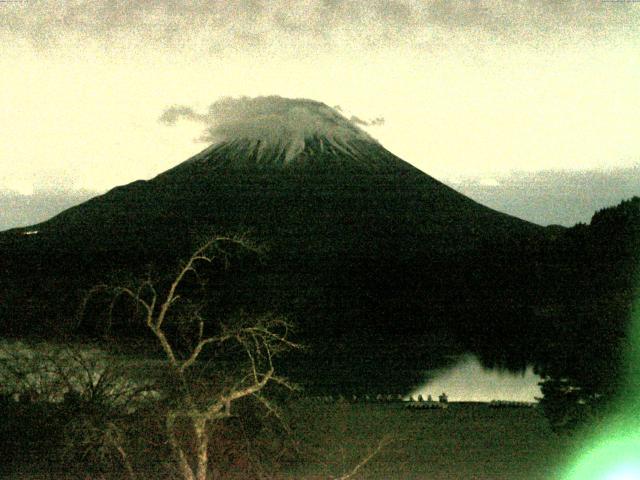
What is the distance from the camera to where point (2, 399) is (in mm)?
8617

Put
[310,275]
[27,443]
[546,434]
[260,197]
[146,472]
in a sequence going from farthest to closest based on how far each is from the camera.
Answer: [260,197], [310,275], [546,434], [27,443], [146,472]

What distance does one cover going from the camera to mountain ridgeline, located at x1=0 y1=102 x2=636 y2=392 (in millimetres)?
19984

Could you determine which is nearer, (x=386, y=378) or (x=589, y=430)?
(x=589, y=430)

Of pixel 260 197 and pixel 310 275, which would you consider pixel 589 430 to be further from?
pixel 260 197

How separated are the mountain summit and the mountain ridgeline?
0.40 feet

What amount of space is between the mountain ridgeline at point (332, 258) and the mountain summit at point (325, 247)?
122mm

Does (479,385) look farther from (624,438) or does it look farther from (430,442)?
(624,438)

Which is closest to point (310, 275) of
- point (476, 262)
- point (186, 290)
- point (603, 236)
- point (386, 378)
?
point (186, 290)

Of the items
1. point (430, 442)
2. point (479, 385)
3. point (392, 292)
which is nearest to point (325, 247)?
point (392, 292)

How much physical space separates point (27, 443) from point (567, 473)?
574 centimetres

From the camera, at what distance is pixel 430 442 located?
368 inches

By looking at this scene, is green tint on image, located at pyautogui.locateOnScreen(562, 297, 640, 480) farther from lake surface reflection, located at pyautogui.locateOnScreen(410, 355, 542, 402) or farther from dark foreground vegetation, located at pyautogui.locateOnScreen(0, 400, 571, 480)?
lake surface reflection, located at pyautogui.locateOnScreen(410, 355, 542, 402)

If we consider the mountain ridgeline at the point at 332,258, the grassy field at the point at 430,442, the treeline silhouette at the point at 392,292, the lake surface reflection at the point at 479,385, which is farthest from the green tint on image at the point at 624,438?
the lake surface reflection at the point at 479,385

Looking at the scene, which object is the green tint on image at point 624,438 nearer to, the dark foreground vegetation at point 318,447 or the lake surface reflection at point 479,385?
the dark foreground vegetation at point 318,447
